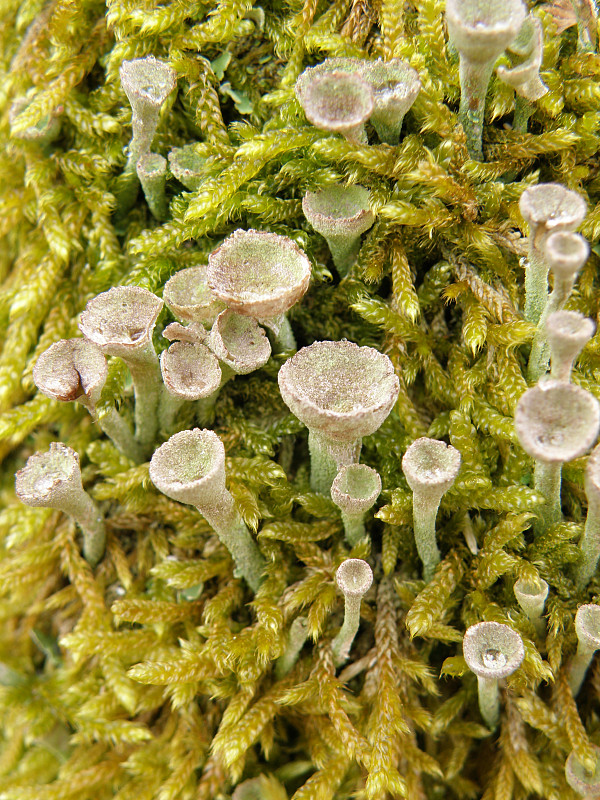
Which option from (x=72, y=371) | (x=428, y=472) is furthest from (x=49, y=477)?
(x=428, y=472)

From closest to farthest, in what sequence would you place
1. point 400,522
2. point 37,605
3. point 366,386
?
point 366,386 → point 400,522 → point 37,605

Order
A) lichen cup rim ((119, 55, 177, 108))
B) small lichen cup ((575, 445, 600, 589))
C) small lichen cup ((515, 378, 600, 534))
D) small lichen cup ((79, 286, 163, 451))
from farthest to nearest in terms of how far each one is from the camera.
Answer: lichen cup rim ((119, 55, 177, 108)) < small lichen cup ((79, 286, 163, 451)) < small lichen cup ((575, 445, 600, 589)) < small lichen cup ((515, 378, 600, 534))

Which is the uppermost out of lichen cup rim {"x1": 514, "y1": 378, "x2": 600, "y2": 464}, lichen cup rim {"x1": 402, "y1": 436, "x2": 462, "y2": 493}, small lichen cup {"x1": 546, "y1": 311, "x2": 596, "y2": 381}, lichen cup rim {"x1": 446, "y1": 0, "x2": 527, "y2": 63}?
lichen cup rim {"x1": 446, "y1": 0, "x2": 527, "y2": 63}

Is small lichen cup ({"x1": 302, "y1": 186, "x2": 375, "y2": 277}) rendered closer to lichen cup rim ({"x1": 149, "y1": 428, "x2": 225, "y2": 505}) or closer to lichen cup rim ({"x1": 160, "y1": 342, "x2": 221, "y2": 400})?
lichen cup rim ({"x1": 160, "y1": 342, "x2": 221, "y2": 400})

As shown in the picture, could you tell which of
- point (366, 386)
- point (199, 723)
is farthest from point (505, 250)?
point (199, 723)

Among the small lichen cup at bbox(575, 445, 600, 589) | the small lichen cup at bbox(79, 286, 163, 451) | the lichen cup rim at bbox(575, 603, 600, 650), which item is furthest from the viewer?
the small lichen cup at bbox(79, 286, 163, 451)

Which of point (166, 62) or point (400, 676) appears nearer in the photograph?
point (400, 676)

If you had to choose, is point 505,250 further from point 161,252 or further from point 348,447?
point 161,252

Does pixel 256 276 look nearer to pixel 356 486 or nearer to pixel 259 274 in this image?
pixel 259 274

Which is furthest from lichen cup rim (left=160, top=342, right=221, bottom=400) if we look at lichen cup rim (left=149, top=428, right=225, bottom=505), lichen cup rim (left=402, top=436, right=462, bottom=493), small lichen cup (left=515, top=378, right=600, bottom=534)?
small lichen cup (left=515, top=378, right=600, bottom=534)
